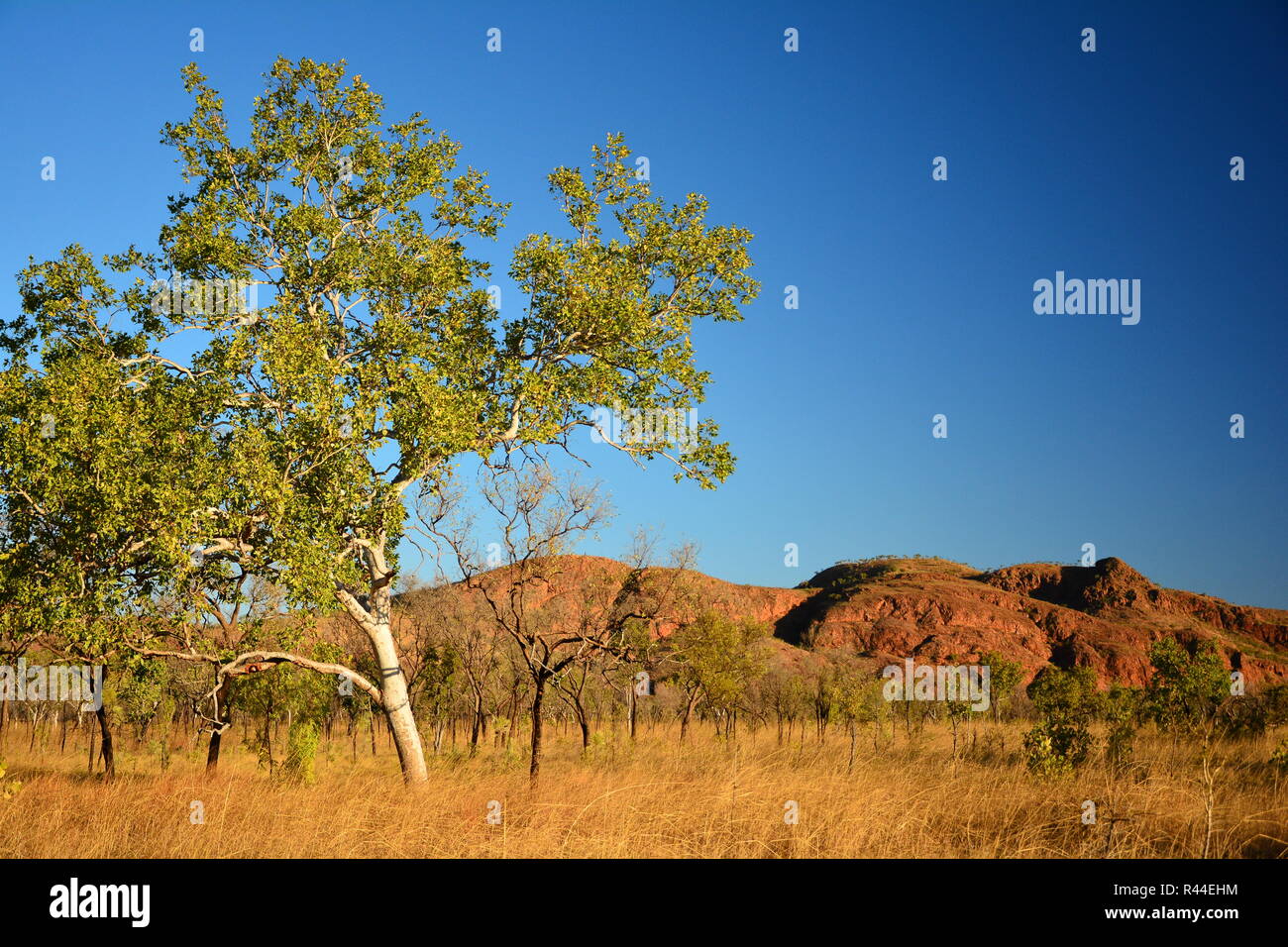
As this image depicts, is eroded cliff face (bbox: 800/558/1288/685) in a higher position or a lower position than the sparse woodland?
lower

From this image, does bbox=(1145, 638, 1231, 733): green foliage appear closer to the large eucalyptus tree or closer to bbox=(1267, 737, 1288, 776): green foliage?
bbox=(1267, 737, 1288, 776): green foliage

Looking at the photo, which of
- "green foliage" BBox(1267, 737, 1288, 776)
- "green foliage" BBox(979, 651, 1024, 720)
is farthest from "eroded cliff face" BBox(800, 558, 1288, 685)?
"green foliage" BBox(1267, 737, 1288, 776)

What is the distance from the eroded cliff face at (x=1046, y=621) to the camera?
91875 mm

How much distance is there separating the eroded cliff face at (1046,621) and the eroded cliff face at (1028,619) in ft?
0.48

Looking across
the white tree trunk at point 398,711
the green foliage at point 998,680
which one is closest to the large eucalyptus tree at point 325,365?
the white tree trunk at point 398,711

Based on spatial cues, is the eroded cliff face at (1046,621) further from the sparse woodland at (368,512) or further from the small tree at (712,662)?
the sparse woodland at (368,512)

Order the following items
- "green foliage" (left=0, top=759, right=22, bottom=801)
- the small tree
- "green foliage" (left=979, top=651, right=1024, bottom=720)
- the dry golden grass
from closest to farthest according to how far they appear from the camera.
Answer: the dry golden grass, "green foliage" (left=0, top=759, right=22, bottom=801), the small tree, "green foliage" (left=979, top=651, right=1024, bottom=720)

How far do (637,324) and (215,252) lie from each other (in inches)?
311

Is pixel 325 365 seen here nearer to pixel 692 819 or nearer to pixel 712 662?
pixel 692 819

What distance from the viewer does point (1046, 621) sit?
101250 mm

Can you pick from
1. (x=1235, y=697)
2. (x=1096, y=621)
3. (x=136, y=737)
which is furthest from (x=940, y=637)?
(x=136, y=737)

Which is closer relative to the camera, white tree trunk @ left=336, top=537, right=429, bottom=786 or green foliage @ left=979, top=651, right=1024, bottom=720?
white tree trunk @ left=336, top=537, right=429, bottom=786

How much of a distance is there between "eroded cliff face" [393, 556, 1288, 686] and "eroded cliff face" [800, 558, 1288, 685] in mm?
148

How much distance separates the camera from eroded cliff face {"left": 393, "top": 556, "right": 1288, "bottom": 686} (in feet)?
301
